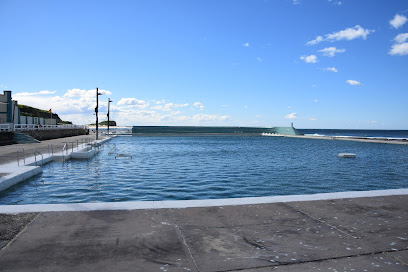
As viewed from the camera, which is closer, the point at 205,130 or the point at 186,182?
the point at 186,182

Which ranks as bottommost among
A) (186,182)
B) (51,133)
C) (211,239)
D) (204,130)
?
(186,182)

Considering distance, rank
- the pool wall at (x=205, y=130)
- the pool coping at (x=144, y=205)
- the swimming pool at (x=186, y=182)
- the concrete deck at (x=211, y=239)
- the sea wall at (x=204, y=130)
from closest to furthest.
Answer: the concrete deck at (x=211, y=239)
the pool coping at (x=144, y=205)
the swimming pool at (x=186, y=182)
the pool wall at (x=205, y=130)
the sea wall at (x=204, y=130)

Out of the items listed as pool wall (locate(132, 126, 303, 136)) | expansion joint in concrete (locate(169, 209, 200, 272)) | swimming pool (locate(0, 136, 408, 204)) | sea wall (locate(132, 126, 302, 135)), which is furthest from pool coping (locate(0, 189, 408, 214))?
sea wall (locate(132, 126, 302, 135))

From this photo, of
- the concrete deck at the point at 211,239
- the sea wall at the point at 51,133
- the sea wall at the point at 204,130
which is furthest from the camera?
the sea wall at the point at 204,130

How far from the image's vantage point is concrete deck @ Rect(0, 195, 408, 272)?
12.8 feet

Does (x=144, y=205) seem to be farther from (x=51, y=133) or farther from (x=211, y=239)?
(x=51, y=133)

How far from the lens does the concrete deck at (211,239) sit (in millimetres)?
3893

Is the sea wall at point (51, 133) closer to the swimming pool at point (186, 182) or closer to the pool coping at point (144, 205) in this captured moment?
the swimming pool at point (186, 182)

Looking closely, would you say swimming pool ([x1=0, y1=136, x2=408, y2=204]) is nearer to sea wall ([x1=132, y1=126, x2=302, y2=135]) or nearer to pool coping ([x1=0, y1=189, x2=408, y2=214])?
pool coping ([x1=0, y1=189, x2=408, y2=214])

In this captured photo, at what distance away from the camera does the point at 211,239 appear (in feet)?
15.5

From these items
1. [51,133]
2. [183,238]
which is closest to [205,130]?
[51,133]

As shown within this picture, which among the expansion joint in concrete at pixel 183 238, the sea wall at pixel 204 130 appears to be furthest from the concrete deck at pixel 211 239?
the sea wall at pixel 204 130

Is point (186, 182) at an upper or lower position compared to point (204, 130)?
lower

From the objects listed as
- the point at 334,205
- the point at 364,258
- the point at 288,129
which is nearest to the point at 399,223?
the point at 334,205
